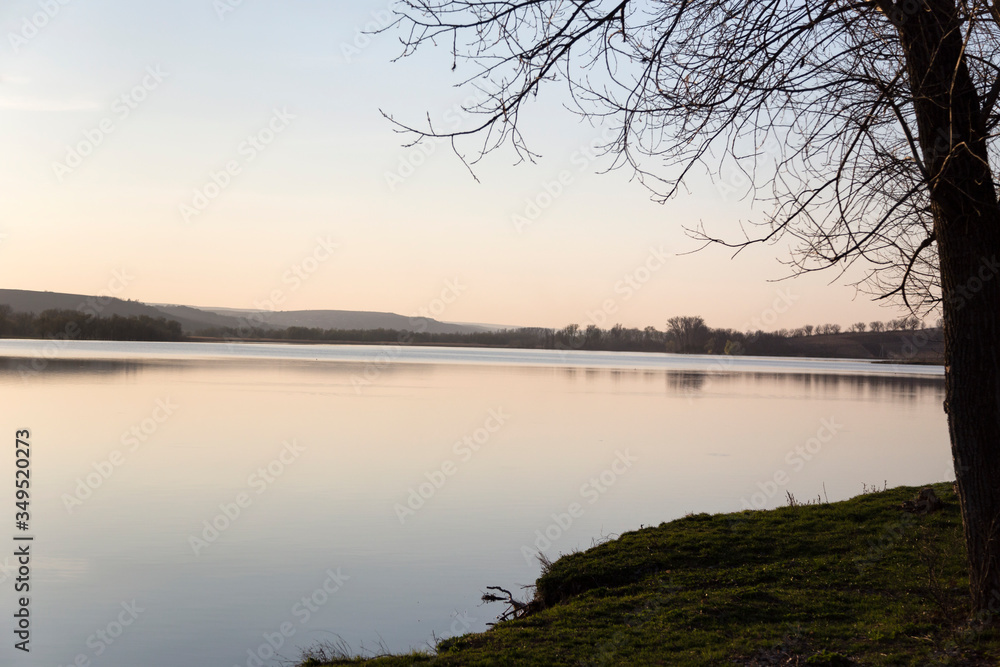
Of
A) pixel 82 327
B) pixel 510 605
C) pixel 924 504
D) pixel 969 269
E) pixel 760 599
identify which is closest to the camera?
pixel 969 269

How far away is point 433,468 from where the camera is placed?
18.4 metres

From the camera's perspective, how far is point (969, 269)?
21.7 feet

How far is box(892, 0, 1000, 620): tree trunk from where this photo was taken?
256 inches

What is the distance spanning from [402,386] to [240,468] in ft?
83.0

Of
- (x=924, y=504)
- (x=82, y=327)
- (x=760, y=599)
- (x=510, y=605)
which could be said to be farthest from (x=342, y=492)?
(x=82, y=327)

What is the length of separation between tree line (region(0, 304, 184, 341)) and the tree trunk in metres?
106

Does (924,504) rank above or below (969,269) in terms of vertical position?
below

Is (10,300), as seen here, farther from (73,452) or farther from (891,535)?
(891,535)

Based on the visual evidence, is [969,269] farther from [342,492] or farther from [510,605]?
[342,492]

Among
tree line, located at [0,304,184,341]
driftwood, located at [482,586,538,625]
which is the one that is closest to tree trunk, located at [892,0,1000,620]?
driftwood, located at [482,586,538,625]

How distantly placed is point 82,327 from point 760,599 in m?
111

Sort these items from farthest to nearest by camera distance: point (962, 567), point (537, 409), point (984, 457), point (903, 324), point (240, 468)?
point (537, 409)
point (240, 468)
point (903, 324)
point (962, 567)
point (984, 457)

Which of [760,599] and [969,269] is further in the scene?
[760,599]

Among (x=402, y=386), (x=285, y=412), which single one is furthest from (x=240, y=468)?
(x=402, y=386)
